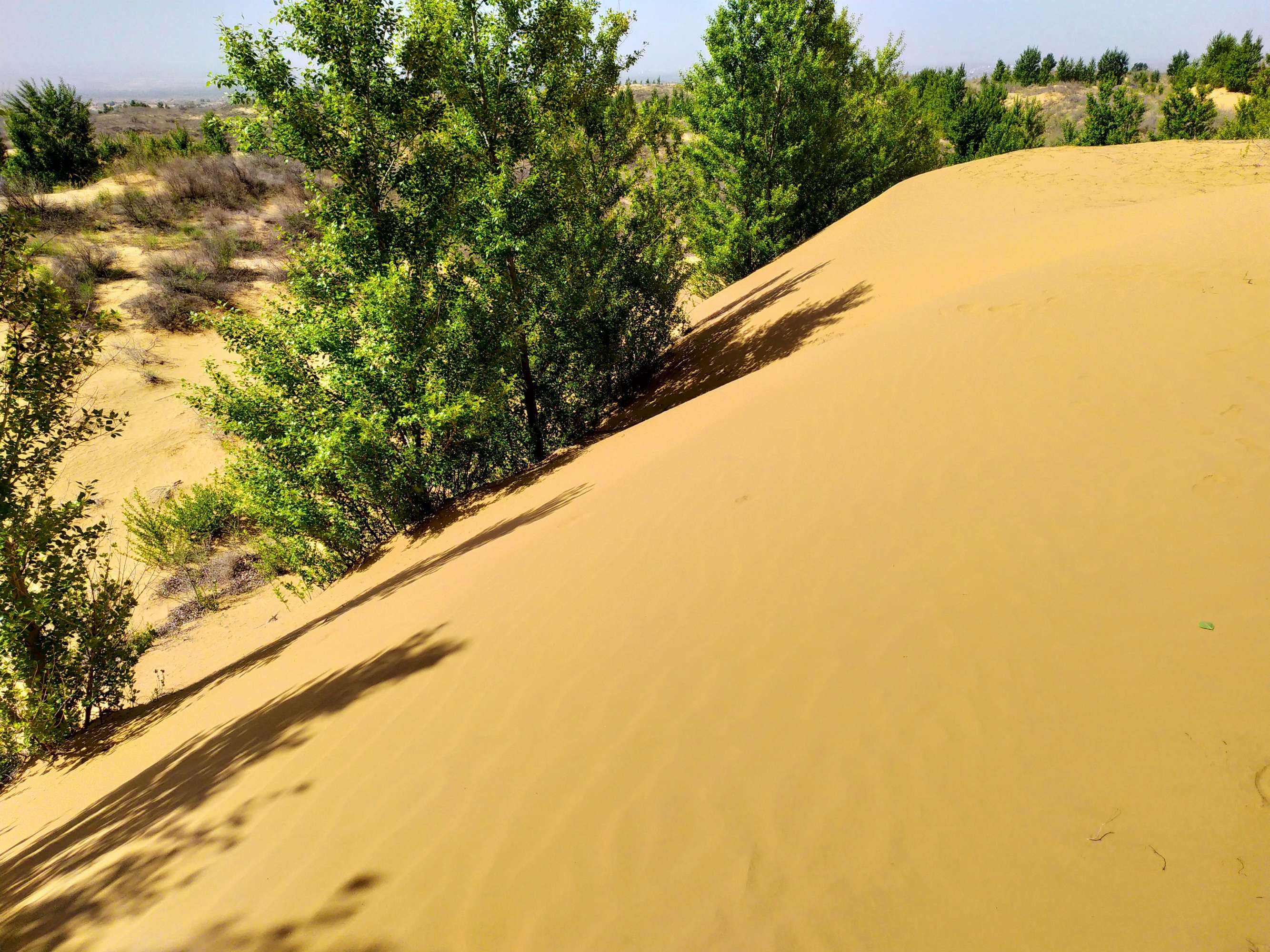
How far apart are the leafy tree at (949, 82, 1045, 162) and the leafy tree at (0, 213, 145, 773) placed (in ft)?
108

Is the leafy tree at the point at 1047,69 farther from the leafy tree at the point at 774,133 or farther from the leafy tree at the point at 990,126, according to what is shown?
the leafy tree at the point at 774,133

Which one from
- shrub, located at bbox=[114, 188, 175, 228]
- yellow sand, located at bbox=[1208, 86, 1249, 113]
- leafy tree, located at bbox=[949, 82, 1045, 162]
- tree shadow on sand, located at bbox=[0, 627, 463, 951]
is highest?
shrub, located at bbox=[114, 188, 175, 228]

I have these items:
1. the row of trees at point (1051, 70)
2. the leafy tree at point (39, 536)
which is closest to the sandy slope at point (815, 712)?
A: the leafy tree at point (39, 536)

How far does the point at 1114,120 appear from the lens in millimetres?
25859

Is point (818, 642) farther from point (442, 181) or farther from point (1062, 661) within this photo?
point (442, 181)

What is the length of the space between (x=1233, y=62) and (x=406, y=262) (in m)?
59.6

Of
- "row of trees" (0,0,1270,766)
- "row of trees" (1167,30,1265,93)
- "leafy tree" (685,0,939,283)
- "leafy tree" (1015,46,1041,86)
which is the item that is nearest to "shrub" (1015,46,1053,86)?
"leafy tree" (1015,46,1041,86)

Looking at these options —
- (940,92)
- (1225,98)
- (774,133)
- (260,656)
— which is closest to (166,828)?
(260,656)

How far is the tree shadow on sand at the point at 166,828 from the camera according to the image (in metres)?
2.68

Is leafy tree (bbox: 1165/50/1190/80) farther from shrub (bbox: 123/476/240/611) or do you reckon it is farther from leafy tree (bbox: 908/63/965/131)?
shrub (bbox: 123/476/240/611)

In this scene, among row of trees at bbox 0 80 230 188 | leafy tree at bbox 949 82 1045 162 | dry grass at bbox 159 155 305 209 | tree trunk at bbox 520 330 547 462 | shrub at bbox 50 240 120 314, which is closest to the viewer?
tree trunk at bbox 520 330 547 462

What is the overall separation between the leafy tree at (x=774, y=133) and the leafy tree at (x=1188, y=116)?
13407mm

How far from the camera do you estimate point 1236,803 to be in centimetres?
206

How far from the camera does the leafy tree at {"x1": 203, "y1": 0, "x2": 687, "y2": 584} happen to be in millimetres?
7562
